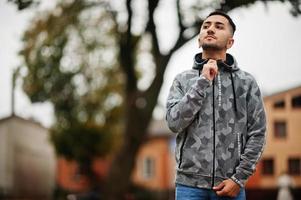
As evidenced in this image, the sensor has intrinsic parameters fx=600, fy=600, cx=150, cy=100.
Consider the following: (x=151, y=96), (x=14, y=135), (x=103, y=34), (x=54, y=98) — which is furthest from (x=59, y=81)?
(x=151, y=96)

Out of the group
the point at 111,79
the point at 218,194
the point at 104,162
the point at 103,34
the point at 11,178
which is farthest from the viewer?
the point at 104,162

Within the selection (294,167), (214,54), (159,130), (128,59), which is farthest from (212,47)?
(159,130)

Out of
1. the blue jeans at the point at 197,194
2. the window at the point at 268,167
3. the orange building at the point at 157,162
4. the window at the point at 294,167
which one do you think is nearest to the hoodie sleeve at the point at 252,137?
the blue jeans at the point at 197,194

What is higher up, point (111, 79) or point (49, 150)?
point (111, 79)

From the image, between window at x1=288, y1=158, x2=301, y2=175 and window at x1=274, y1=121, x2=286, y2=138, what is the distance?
5.23 feet

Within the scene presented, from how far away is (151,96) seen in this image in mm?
17609

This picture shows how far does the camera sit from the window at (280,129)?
119 feet

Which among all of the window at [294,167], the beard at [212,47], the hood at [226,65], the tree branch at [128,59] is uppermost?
the tree branch at [128,59]

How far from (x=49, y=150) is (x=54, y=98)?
55.4 ft

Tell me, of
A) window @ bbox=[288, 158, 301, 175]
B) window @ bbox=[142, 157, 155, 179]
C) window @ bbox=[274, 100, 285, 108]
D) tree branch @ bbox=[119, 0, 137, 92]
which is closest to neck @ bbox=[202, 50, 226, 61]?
tree branch @ bbox=[119, 0, 137, 92]

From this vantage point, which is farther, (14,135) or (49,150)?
(49,150)

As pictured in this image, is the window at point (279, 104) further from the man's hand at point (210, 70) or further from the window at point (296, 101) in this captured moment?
the man's hand at point (210, 70)

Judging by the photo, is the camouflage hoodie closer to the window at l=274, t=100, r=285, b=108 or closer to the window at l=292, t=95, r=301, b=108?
the window at l=292, t=95, r=301, b=108

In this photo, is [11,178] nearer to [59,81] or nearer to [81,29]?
[59,81]
